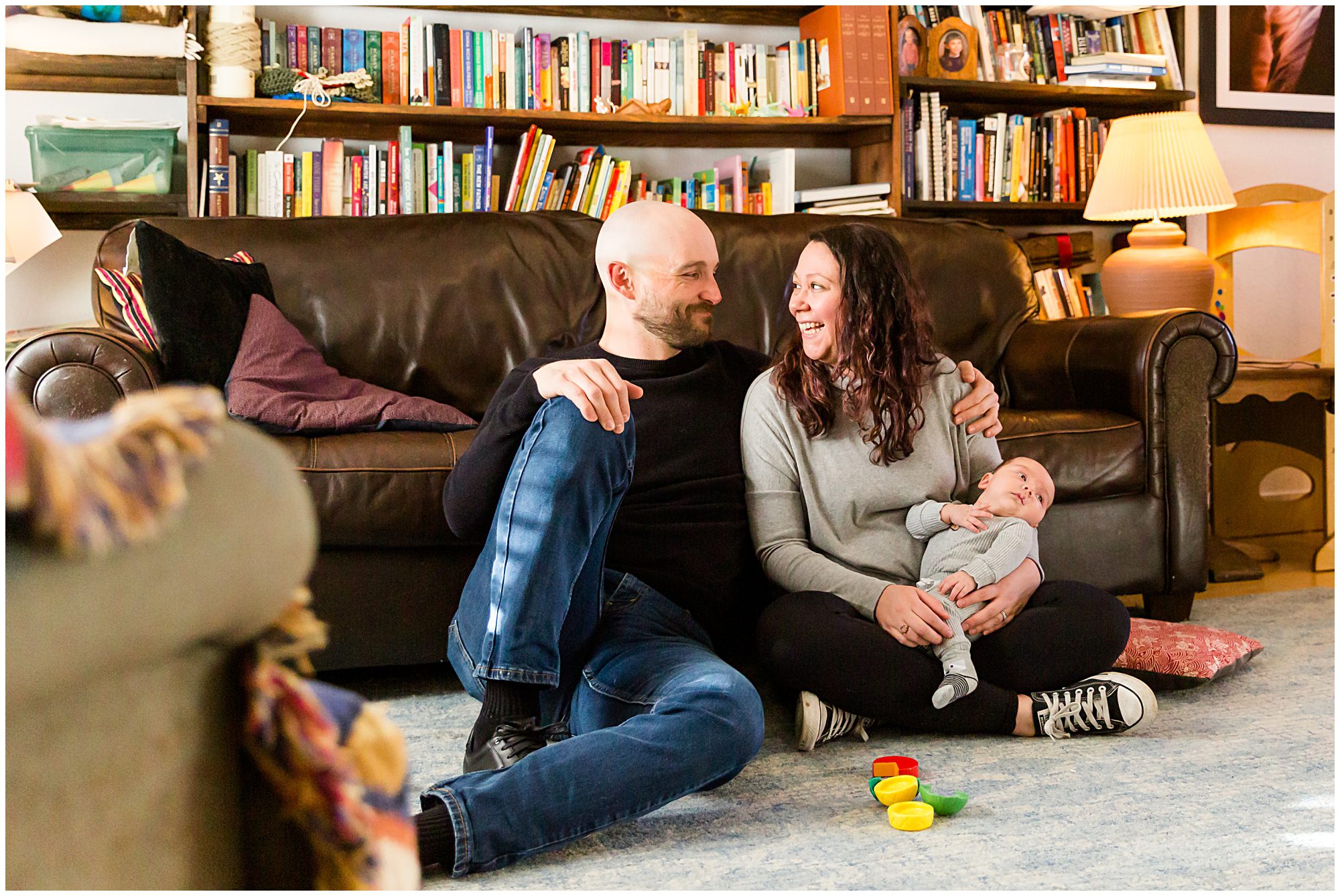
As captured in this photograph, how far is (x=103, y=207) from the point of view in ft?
9.46

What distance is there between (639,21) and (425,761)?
8.81 feet

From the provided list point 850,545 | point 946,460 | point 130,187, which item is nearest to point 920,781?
point 850,545

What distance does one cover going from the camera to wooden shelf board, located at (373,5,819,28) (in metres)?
3.38

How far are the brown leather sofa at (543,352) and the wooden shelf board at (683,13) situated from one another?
1110mm

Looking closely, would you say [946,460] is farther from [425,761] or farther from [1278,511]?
[1278,511]

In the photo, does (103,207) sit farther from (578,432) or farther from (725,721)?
(725,721)

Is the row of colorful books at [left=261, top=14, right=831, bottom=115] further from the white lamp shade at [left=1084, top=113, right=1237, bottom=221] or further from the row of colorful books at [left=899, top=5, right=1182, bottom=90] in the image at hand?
the white lamp shade at [left=1084, top=113, right=1237, bottom=221]

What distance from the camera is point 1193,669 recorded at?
1842 millimetres

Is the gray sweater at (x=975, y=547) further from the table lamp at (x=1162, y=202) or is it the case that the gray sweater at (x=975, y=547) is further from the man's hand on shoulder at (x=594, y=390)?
the table lamp at (x=1162, y=202)

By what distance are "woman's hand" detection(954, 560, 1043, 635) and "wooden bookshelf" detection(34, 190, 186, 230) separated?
235cm

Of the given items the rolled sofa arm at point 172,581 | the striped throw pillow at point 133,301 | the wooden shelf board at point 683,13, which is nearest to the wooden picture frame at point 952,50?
the wooden shelf board at point 683,13

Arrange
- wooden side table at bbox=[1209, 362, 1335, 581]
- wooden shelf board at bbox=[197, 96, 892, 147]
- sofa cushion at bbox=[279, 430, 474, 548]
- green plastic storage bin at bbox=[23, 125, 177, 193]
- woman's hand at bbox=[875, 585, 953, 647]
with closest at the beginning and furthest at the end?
woman's hand at bbox=[875, 585, 953, 647]
sofa cushion at bbox=[279, 430, 474, 548]
green plastic storage bin at bbox=[23, 125, 177, 193]
wooden side table at bbox=[1209, 362, 1335, 581]
wooden shelf board at bbox=[197, 96, 892, 147]

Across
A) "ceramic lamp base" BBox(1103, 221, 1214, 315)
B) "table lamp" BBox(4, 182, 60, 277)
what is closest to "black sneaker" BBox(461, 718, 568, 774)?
"table lamp" BBox(4, 182, 60, 277)

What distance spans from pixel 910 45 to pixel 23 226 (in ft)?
8.37
